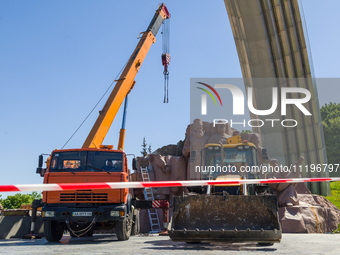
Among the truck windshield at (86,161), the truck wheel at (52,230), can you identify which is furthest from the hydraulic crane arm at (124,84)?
the truck wheel at (52,230)

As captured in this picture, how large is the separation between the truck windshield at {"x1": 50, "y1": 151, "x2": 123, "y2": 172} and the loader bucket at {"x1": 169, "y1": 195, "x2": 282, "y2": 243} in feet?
7.71

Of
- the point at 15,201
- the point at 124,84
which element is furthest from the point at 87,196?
the point at 15,201

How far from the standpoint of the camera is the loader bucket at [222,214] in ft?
20.0

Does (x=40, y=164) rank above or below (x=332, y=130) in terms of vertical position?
below

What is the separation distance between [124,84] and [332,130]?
1554 inches

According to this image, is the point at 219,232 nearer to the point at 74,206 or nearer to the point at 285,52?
the point at 74,206

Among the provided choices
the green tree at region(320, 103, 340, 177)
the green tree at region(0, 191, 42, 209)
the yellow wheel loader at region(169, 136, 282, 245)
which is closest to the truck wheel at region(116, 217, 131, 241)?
the yellow wheel loader at region(169, 136, 282, 245)

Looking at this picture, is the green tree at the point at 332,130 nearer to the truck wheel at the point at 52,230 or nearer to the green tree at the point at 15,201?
the green tree at the point at 15,201

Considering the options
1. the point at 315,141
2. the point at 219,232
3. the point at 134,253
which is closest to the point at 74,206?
the point at 134,253

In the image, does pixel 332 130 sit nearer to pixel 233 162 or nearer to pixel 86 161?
pixel 233 162

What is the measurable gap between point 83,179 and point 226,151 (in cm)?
355

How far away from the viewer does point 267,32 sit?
86.3 feet

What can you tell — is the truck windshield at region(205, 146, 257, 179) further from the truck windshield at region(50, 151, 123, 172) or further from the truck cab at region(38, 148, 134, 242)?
the truck windshield at region(50, 151, 123, 172)

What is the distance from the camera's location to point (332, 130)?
→ 4597cm
